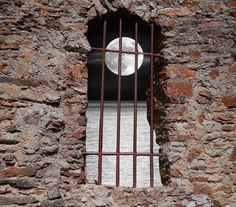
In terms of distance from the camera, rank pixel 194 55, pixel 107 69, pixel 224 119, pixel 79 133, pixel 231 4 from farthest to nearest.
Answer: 1. pixel 107 69
2. pixel 231 4
3. pixel 194 55
4. pixel 224 119
5. pixel 79 133

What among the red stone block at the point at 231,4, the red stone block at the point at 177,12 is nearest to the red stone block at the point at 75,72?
the red stone block at the point at 177,12

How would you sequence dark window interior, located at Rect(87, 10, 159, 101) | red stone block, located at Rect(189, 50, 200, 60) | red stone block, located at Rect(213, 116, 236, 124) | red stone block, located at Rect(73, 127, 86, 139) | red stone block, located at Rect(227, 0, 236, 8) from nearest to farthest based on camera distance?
red stone block, located at Rect(73, 127, 86, 139) → red stone block, located at Rect(213, 116, 236, 124) → red stone block, located at Rect(189, 50, 200, 60) → red stone block, located at Rect(227, 0, 236, 8) → dark window interior, located at Rect(87, 10, 159, 101)

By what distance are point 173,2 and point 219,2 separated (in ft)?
1.43

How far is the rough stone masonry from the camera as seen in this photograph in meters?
2.46

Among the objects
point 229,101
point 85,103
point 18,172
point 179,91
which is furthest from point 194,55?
point 18,172

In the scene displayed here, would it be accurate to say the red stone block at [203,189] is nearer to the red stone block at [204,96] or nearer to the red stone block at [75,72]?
the red stone block at [204,96]

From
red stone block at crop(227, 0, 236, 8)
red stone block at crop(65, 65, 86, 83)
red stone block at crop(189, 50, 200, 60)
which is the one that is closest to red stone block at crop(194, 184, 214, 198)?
red stone block at crop(189, 50, 200, 60)

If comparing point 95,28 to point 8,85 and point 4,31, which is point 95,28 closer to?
point 4,31

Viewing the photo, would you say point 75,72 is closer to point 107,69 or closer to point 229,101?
point 107,69

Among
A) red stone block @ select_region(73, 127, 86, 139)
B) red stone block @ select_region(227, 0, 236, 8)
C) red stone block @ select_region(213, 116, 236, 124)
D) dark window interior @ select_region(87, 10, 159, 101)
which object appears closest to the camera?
red stone block @ select_region(73, 127, 86, 139)

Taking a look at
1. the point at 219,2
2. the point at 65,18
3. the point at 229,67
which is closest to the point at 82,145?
the point at 65,18

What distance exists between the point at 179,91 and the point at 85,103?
2.74 ft

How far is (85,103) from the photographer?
9.62ft

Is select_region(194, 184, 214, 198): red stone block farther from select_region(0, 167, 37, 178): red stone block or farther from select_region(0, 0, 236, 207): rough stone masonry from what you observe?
select_region(0, 167, 37, 178): red stone block
